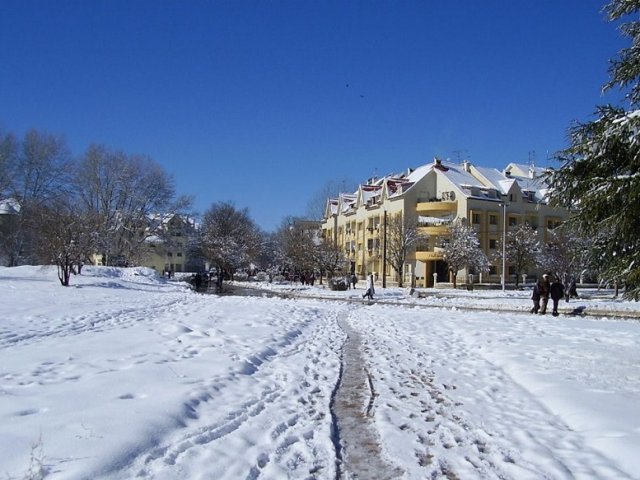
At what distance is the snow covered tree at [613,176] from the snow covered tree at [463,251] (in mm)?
43462

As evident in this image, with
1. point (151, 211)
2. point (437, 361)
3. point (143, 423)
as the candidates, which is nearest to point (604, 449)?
point (143, 423)

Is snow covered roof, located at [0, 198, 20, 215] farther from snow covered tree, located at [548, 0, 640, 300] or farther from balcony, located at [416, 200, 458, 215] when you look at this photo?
snow covered tree, located at [548, 0, 640, 300]

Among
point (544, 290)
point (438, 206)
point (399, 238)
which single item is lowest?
point (544, 290)

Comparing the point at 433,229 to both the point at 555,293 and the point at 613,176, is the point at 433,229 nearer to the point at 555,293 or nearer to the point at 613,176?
the point at 555,293

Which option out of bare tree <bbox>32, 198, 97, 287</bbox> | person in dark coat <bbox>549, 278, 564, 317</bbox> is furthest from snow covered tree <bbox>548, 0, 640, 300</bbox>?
bare tree <bbox>32, 198, 97, 287</bbox>

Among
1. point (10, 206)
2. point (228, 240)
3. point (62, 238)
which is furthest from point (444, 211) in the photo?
point (10, 206)

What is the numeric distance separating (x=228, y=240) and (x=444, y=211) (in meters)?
29.8

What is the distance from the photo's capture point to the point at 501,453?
229 inches

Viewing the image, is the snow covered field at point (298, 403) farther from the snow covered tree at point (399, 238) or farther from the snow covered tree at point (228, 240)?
the snow covered tree at point (228, 240)

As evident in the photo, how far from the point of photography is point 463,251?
170ft

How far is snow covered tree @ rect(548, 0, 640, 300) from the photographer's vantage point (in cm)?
800

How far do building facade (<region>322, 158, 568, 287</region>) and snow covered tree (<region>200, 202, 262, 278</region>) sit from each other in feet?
55.0

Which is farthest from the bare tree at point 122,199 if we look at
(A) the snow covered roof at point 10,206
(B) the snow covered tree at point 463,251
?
(B) the snow covered tree at point 463,251

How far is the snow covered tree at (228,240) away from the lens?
74.5 metres
